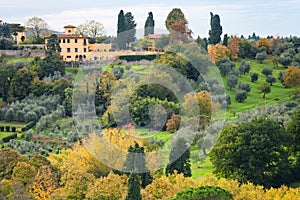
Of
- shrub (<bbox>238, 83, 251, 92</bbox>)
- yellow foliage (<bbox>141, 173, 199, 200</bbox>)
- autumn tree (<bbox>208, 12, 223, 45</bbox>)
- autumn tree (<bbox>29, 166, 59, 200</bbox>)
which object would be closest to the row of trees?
yellow foliage (<bbox>141, 173, 199, 200</bbox>)

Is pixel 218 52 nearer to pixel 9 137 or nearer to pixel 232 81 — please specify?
pixel 232 81

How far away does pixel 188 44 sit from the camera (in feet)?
171

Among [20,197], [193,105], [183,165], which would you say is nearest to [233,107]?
[193,105]

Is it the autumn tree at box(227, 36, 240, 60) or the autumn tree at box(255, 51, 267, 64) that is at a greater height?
the autumn tree at box(227, 36, 240, 60)

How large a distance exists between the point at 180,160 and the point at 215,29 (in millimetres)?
41701

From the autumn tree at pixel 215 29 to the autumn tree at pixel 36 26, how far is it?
21.1 m

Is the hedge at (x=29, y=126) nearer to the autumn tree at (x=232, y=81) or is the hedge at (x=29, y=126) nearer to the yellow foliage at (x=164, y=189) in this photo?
the autumn tree at (x=232, y=81)

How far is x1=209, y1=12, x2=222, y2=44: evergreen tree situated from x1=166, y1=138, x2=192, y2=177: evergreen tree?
132ft

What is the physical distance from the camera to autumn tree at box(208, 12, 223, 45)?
67375 mm

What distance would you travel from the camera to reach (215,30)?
6762 cm

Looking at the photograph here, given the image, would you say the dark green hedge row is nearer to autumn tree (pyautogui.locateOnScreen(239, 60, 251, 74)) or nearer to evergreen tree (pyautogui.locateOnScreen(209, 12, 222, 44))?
autumn tree (pyautogui.locateOnScreen(239, 60, 251, 74))

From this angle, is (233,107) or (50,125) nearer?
(50,125)

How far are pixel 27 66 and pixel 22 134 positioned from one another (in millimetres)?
14648

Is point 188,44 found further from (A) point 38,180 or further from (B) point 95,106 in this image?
(A) point 38,180
